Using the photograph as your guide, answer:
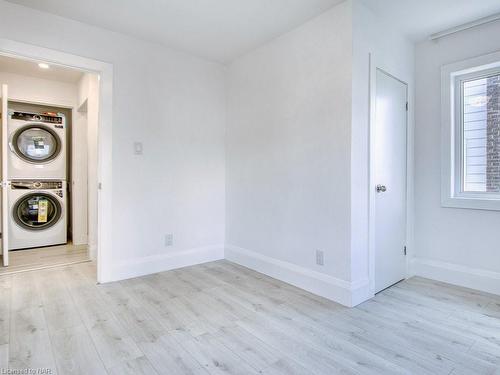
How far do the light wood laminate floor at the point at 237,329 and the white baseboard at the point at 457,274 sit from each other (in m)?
0.11

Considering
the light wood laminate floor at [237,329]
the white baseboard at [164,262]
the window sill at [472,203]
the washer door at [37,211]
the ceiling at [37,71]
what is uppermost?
the ceiling at [37,71]

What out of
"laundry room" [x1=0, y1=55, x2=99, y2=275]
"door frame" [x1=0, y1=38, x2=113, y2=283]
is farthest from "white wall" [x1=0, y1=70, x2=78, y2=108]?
"door frame" [x1=0, y1=38, x2=113, y2=283]

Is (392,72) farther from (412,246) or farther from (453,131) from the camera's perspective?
(412,246)

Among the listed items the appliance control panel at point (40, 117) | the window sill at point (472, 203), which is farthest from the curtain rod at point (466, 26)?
the appliance control panel at point (40, 117)

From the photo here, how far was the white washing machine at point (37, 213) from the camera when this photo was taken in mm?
4012

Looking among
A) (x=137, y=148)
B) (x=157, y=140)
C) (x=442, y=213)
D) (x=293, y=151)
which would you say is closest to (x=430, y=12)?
(x=293, y=151)

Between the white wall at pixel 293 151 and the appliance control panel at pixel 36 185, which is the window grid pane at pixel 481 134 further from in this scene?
the appliance control panel at pixel 36 185

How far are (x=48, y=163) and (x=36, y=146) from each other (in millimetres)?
273

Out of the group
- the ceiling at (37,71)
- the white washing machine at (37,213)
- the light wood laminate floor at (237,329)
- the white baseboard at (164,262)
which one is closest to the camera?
the light wood laminate floor at (237,329)

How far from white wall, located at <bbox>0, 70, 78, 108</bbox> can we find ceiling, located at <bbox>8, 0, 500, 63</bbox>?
2.12 meters

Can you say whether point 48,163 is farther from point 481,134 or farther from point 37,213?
point 481,134

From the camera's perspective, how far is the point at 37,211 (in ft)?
13.8

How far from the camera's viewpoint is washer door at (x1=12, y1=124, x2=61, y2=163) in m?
4.06

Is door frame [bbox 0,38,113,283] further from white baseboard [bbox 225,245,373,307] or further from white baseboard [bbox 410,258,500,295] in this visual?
white baseboard [bbox 410,258,500,295]
